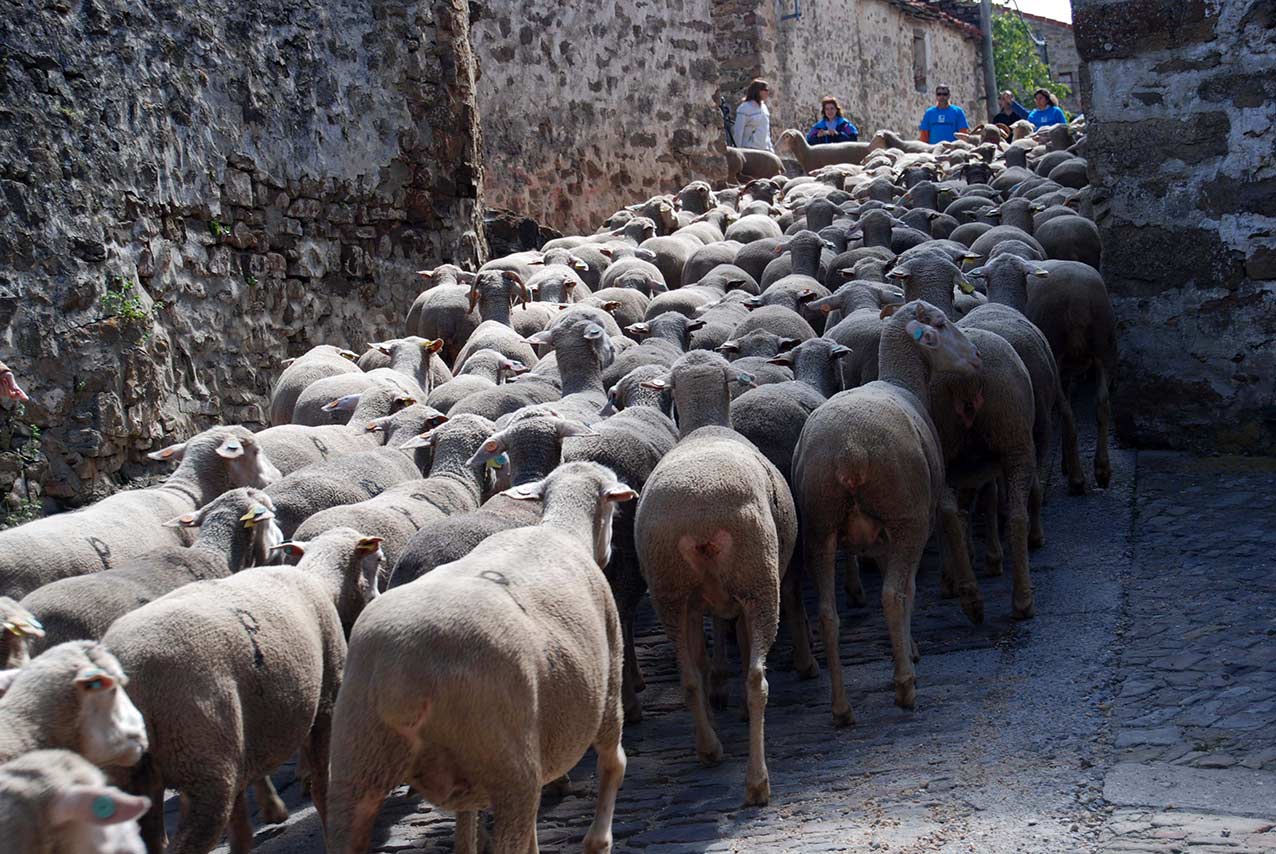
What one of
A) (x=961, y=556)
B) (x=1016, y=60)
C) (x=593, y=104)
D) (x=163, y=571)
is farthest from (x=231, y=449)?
(x=1016, y=60)

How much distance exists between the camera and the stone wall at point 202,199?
27.0ft

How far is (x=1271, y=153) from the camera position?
8016 mm

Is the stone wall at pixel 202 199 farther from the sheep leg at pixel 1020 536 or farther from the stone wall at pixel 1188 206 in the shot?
the stone wall at pixel 1188 206

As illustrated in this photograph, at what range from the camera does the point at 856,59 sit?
30359mm

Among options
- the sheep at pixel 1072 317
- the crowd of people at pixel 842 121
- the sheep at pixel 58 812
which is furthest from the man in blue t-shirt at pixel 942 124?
the sheep at pixel 58 812

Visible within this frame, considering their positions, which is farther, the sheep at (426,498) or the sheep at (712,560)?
the sheep at (426,498)

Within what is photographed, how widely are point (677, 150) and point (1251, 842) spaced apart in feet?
56.2

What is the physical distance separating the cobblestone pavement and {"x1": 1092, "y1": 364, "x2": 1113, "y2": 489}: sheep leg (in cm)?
82

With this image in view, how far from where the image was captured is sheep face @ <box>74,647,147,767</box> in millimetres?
3934

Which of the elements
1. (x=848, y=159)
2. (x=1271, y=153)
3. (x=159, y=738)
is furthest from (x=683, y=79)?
(x=159, y=738)

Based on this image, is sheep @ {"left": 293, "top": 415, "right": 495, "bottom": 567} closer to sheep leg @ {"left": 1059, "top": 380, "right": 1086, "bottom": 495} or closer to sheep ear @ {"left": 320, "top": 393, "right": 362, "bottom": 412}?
sheep ear @ {"left": 320, "top": 393, "right": 362, "bottom": 412}

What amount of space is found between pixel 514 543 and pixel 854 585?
9.95ft

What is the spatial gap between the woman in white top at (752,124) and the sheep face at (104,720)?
1942cm

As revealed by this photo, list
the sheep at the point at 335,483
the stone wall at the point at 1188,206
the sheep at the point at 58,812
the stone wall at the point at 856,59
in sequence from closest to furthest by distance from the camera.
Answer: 1. the sheep at the point at 58,812
2. the sheep at the point at 335,483
3. the stone wall at the point at 1188,206
4. the stone wall at the point at 856,59
